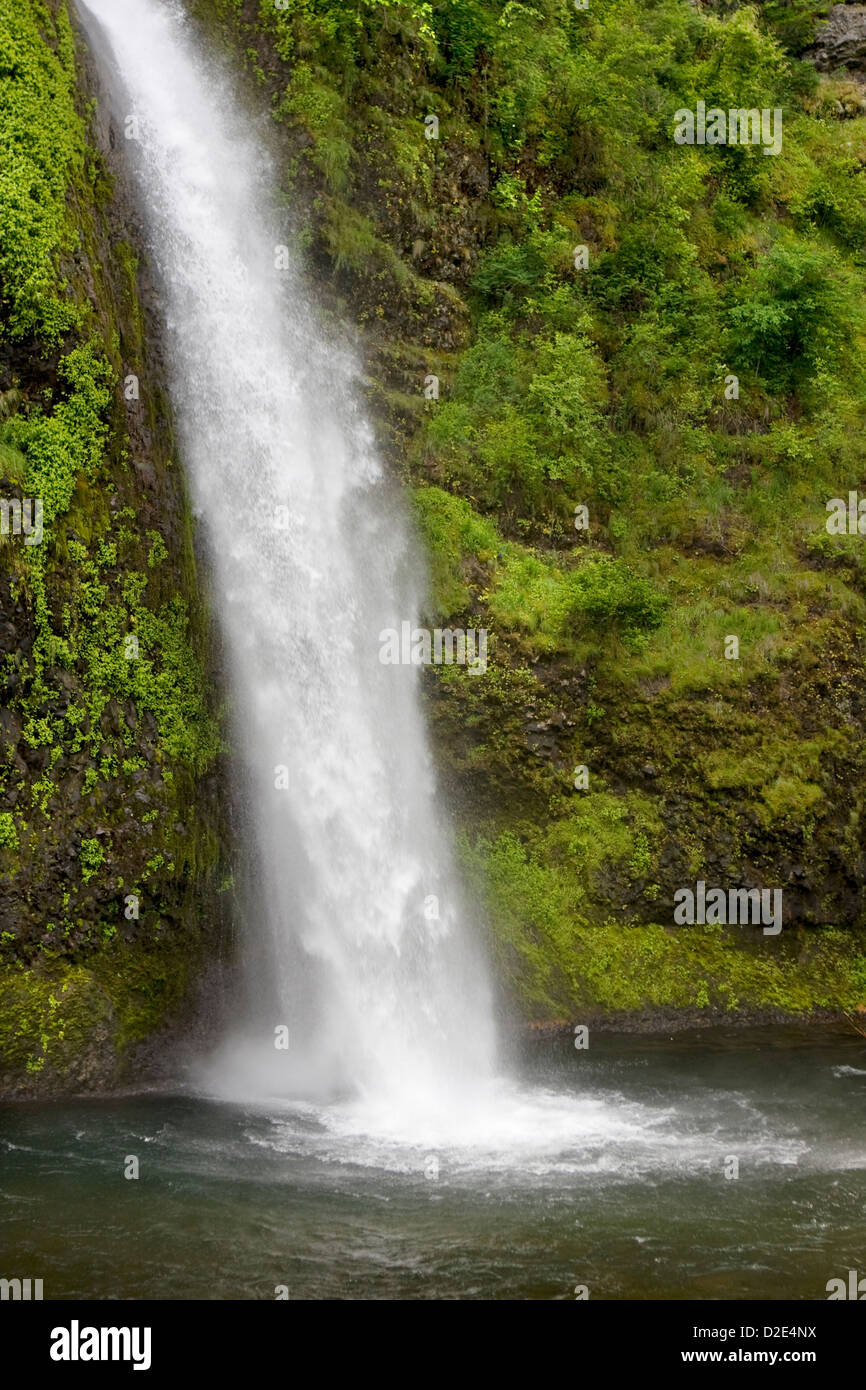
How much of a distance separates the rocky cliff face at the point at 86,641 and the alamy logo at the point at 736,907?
18.3ft

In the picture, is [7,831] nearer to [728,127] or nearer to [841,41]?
[728,127]

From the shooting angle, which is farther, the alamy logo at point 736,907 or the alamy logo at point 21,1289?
the alamy logo at point 736,907

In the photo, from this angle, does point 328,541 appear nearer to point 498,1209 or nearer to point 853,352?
point 498,1209

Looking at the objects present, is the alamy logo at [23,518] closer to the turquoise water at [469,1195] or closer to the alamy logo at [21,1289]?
the turquoise water at [469,1195]

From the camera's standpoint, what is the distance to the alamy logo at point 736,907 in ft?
43.9

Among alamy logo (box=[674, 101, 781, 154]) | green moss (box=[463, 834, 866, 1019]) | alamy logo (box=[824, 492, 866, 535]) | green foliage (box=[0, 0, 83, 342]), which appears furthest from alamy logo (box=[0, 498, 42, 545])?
alamy logo (box=[674, 101, 781, 154])

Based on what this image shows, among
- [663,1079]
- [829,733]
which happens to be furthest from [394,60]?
[663,1079]

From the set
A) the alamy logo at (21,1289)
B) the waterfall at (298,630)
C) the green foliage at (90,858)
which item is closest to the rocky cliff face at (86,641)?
the green foliage at (90,858)

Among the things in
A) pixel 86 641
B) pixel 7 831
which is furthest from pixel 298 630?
pixel 7 831

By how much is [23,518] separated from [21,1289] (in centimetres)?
667

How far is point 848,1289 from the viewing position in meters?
6.74

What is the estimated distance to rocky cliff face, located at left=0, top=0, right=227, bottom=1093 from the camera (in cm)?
1052

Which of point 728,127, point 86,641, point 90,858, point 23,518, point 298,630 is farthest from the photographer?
point 728,127

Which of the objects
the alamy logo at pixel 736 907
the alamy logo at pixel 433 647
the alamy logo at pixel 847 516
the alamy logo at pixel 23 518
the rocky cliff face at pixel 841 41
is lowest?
the alamy logo at pixel 736 907
